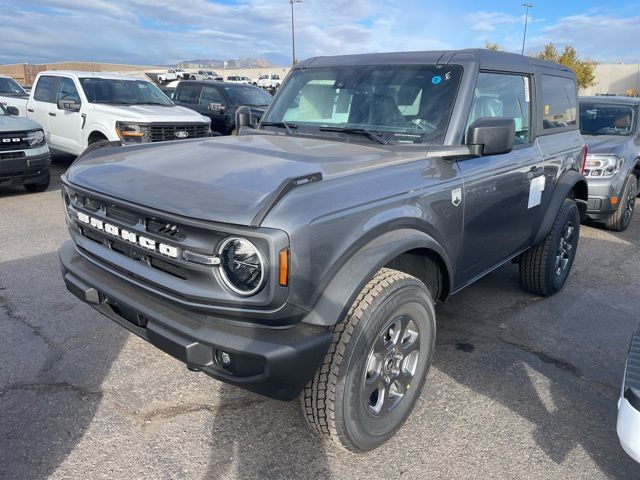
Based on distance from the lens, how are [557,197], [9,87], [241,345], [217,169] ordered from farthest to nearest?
1. [9,87]
2. [557,197]
3. [217,169]
4. [241,345]

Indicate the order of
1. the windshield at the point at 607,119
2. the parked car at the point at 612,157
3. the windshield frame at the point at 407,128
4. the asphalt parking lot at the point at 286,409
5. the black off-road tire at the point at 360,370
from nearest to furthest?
the black off-road tire at the point at 360,370 → the asphalt parking lot at the point at 286,409 → the windshield frame at the point at 407,128 → the parked car at the point at 612,157 → the windshield at the point at 607,119

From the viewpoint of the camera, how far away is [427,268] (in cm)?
299

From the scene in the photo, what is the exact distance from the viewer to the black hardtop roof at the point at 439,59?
3.28 metres

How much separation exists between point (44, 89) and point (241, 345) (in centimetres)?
976

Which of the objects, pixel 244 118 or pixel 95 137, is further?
pixel 95 137

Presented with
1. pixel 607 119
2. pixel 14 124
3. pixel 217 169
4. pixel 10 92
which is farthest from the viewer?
pixel 10 92

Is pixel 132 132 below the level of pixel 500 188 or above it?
above

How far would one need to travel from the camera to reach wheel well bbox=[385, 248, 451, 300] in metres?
2.77

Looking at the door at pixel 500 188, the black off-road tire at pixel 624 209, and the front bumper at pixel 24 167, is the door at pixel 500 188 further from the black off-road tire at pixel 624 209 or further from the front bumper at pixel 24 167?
the front bumper at pixel 24 167

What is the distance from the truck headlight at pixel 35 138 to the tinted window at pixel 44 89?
7.00 ft

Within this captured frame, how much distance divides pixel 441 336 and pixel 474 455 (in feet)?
4.19

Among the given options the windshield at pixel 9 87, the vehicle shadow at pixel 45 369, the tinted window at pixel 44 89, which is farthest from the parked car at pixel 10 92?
the vehicle shadow at pixel 45 369

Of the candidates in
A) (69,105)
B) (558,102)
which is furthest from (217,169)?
(69,105)

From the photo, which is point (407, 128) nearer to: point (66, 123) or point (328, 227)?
point (328, 227)
